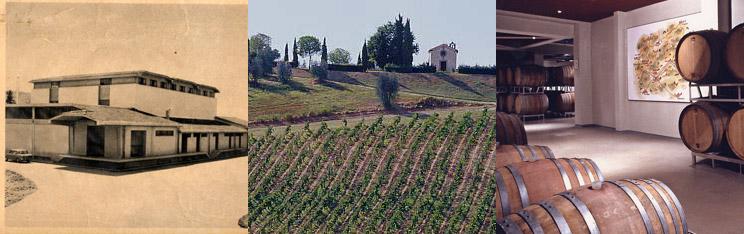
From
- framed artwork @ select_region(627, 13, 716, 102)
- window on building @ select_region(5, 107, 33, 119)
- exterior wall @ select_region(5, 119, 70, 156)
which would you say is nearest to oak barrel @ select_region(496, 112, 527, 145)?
exterior wall @ select_region(5, 119, 70, 156)

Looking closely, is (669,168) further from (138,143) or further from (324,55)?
(138,143)

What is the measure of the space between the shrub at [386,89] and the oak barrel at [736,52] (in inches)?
184

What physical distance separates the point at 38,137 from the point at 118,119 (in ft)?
1.71

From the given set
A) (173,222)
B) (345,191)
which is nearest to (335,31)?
(345,191)

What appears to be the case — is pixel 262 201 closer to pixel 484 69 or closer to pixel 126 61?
pixel 126 61

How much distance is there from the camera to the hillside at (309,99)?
8.23ft

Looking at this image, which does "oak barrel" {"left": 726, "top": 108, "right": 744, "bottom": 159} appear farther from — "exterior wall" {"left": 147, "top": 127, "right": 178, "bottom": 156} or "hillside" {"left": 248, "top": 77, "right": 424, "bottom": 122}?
"exterior wall" {"left": 147, "top": 127, "right": 178, "bottom": 156}

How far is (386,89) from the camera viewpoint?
2504 mm

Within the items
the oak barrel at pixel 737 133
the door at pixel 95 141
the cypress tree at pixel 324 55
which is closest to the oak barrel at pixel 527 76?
the oak barrel at pixel 737 133

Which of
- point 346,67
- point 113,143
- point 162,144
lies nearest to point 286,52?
point 346,67

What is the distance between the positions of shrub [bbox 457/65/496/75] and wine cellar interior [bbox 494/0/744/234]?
50 centimetres

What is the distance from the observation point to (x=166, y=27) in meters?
2.70

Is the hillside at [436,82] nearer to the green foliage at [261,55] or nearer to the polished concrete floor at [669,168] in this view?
the green foliage at [261,55]

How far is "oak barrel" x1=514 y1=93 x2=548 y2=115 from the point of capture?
452 inches
